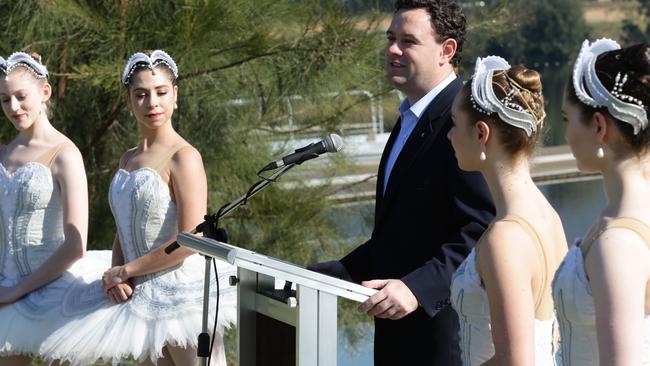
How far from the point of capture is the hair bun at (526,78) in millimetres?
2348

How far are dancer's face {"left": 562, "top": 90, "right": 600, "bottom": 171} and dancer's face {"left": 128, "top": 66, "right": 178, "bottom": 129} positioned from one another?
199cm

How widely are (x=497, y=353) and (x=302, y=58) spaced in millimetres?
4198

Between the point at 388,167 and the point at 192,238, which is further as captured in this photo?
the point at 388,167

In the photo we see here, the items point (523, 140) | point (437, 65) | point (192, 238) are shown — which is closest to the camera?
point (523, 140)

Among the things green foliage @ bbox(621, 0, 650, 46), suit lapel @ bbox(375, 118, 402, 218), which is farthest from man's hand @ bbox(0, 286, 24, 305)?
green foliage @ bbox(621, 0, 650, 46)

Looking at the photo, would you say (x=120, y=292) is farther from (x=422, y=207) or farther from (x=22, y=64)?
(x=422, y=207)

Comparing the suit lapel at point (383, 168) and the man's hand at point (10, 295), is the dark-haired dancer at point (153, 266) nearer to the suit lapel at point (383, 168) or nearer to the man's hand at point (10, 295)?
the man's hand at point (10, 295)

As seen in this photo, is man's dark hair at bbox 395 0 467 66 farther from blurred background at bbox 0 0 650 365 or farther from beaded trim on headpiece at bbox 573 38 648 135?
blurred background at bbox 0 0 650 365

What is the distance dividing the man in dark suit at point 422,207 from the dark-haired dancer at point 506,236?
27cm

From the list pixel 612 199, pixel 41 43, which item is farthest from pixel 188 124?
pixel 612 199

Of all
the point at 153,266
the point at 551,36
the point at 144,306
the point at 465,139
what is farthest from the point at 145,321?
the point at 551,36

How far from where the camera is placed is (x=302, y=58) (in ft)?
20.3

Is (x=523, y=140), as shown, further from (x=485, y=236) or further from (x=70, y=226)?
(x=70, y=226)

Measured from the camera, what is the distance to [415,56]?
9.45ft
